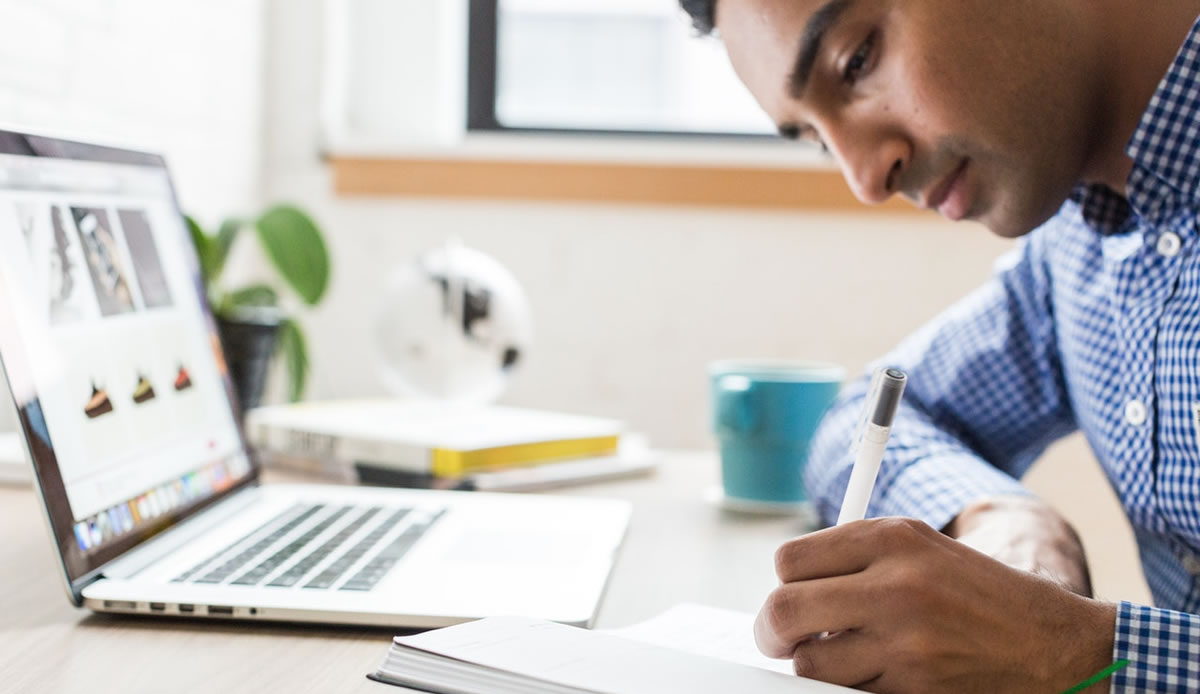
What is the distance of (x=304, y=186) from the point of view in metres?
1.64

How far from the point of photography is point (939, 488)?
83 cm

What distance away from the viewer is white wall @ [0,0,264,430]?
1028 mm

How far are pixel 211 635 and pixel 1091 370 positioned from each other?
28.6 inches

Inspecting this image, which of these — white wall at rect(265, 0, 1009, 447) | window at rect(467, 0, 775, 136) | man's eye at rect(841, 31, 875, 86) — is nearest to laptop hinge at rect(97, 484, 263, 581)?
man's eye at rect(841, 31, 875, 86)

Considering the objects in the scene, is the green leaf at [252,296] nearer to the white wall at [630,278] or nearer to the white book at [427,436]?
the white book at [427,436]

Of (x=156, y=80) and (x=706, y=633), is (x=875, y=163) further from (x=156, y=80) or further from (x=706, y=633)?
(x=156, y=80)

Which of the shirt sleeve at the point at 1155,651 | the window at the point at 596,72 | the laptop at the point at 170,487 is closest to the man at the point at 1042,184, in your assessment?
the shirt sleeve at the point at 1155,651

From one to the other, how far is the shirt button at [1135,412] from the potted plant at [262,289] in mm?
780

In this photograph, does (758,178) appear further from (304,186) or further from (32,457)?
(32,457)

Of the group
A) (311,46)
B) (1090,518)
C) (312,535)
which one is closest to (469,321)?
(312,535)

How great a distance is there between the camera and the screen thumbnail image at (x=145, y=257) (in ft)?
2.39

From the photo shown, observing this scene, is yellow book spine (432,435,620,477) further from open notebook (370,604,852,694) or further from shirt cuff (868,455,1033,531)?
open notebook (370,604,852,694)

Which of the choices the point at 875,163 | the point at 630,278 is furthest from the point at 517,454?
the point at 630,278

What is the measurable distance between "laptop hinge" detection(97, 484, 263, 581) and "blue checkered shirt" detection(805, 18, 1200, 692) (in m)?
0.46
